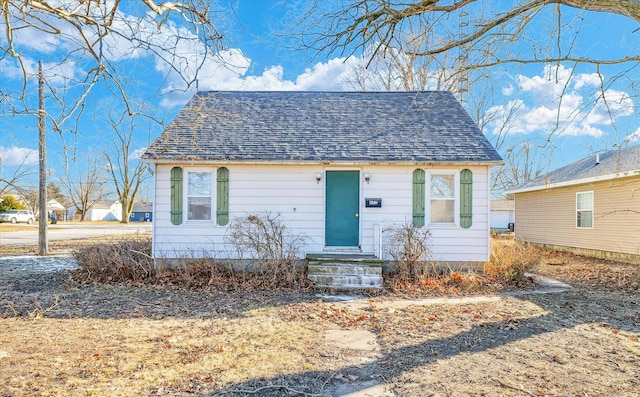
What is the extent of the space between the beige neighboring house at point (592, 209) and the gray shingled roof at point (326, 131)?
5063 mm

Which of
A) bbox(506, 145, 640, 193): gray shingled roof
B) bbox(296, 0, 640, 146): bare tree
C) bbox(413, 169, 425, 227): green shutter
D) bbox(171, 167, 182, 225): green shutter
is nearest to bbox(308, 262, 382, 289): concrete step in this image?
bbox(413, 169, 425, 227): green shutter

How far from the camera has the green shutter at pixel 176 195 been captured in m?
9.09

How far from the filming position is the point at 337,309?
20.6 feet

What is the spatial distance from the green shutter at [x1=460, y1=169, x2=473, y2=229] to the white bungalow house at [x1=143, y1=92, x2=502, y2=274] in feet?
0.08

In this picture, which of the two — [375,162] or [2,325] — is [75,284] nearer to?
[2,325]

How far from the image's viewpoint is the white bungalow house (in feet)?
29.5

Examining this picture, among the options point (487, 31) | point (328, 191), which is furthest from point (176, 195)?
point (487, 31)

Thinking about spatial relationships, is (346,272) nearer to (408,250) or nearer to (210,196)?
(408,250)

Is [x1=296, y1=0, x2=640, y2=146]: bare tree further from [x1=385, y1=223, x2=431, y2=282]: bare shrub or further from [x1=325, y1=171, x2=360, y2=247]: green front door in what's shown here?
[x1=325, y1=171, x2=360, y2=247]: green front door

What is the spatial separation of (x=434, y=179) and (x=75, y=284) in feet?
27.5

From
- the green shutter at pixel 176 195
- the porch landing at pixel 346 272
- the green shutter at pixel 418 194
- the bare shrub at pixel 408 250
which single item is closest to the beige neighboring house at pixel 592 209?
the green shutter at pixel 418 194

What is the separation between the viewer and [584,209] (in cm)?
1373

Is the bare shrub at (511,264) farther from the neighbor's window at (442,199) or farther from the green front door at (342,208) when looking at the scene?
the green front door at (342,208)

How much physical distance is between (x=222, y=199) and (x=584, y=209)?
12892 millimetres
